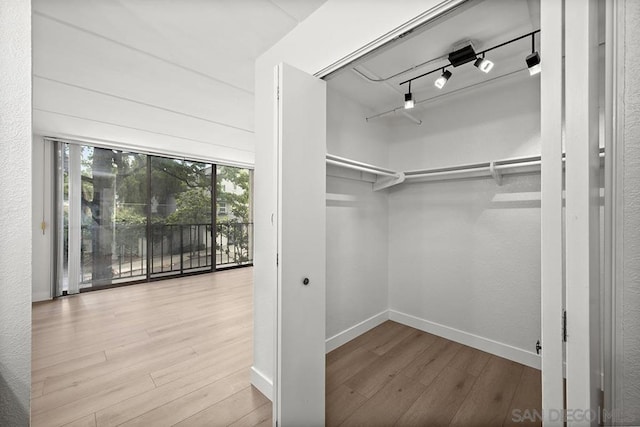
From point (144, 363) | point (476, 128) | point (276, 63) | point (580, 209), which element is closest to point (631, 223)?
point (580, 209)

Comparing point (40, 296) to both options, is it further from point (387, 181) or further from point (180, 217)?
point (387, 181)

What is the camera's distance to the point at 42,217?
12.3 feet

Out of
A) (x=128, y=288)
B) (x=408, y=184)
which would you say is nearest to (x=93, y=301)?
(x=128, y=288)

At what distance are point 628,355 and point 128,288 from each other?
5610 mm

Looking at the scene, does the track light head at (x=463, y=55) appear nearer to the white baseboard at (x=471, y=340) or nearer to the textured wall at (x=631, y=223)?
the textured wall at (x=631, y=223)

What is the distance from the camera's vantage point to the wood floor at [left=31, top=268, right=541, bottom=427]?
5.49ft

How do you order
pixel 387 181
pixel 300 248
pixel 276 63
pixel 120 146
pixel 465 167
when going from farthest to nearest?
pixel 120 146 → pixel 387 181 → pixel 465 167 → pixel 276 63 → pixel 300 248

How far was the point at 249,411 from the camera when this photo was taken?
172cm

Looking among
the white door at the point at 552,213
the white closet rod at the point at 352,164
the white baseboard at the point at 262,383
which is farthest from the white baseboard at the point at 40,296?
the white door at the point at 552,213

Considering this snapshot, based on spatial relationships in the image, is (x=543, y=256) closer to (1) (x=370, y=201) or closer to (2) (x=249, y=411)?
(2) (x=249, y=411)

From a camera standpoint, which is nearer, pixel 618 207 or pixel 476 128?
pixel 618 207

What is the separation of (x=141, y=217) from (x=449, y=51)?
17.3 feet

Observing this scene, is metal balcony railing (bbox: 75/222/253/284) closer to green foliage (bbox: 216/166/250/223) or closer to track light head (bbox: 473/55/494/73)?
green foliage (bbox: 216/166/250/223)

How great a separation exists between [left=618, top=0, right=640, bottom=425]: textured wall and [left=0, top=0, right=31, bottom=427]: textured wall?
1733 millimetres
